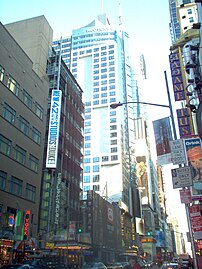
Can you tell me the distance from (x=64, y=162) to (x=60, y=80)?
18063mm

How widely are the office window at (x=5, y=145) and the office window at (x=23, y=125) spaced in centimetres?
407

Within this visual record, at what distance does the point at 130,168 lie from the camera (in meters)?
151

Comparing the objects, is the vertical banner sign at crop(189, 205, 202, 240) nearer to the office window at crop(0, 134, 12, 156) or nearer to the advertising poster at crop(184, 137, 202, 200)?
the advertising poster at crop(184, 137, 202, 200)

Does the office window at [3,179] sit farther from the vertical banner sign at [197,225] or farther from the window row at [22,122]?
the vertical banner sign at [197,225]

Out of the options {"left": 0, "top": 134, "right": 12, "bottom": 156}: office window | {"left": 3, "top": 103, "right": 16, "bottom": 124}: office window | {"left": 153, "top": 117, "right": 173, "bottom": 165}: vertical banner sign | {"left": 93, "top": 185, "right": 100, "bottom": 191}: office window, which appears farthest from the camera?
{"left": 93, "top": 185, "right": 100, "bottom": 191}: office window

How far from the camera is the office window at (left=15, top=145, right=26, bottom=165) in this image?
136 feet

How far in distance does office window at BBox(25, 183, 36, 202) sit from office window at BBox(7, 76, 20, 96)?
524 inches

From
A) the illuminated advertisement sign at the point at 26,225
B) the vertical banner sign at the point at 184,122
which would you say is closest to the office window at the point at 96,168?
the illuminated advertisement sign at the point at 26,225

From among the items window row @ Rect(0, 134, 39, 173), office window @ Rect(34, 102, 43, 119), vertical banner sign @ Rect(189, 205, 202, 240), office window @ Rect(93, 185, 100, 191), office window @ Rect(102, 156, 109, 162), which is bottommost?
vertical banner sign @ Rect(189, 205, 202, 240)

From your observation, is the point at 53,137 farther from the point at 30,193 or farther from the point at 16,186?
the point at 16,186

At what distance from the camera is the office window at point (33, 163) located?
147ft

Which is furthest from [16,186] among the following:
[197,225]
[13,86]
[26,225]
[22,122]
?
[197,225]

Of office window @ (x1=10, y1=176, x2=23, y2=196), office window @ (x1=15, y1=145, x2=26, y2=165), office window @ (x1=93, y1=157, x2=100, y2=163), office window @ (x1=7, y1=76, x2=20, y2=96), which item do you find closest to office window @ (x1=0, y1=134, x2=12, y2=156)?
office window @ (x1=15, y1=145, x2=26, y2=165)

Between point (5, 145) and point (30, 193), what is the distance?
891 cm
